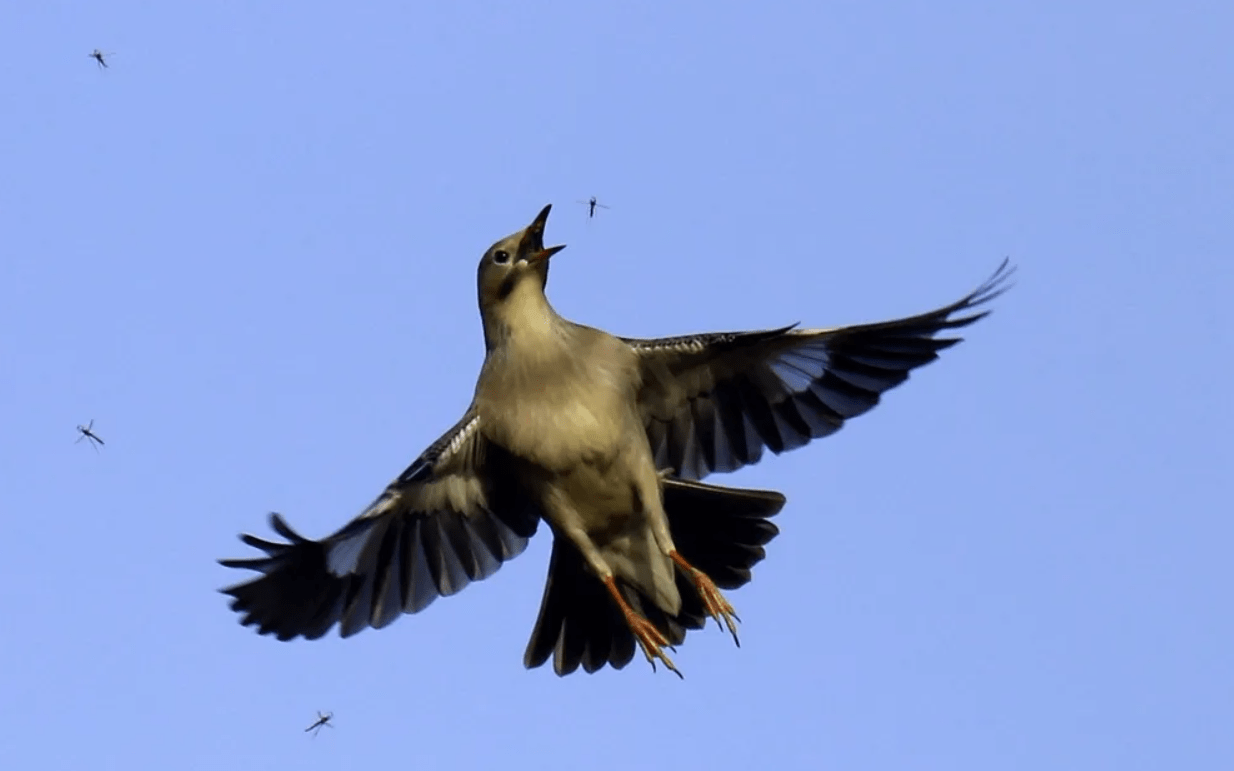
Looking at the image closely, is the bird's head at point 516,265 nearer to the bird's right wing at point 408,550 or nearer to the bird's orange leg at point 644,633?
the bird's right wing at point 408,550

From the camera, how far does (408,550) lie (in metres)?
12.5

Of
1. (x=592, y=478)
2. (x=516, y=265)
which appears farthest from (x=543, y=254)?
(x=592, y=478)

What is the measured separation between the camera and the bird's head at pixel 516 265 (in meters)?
12.1

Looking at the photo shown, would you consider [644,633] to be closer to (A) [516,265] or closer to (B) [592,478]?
(B) [592,478]

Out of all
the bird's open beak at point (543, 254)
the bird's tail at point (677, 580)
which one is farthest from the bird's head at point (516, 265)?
the bird's tail at point (677, 580)

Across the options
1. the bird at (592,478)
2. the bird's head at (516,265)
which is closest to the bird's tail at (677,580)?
the bird at (592,478)

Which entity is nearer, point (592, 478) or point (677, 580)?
point (592, 478)

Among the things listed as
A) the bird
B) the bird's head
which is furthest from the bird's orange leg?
the bird's head

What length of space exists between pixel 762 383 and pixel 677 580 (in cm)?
120

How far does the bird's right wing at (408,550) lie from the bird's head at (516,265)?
0.68m

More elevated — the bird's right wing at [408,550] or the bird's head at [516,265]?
the bird's head at [516,265]

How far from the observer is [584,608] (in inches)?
503

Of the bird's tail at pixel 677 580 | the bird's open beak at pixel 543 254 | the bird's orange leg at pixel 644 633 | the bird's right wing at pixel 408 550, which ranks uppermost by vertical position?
the bird's open beak at pixel 543 254

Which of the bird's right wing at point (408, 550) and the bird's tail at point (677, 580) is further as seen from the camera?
the bird's tail at point (677, 580)
